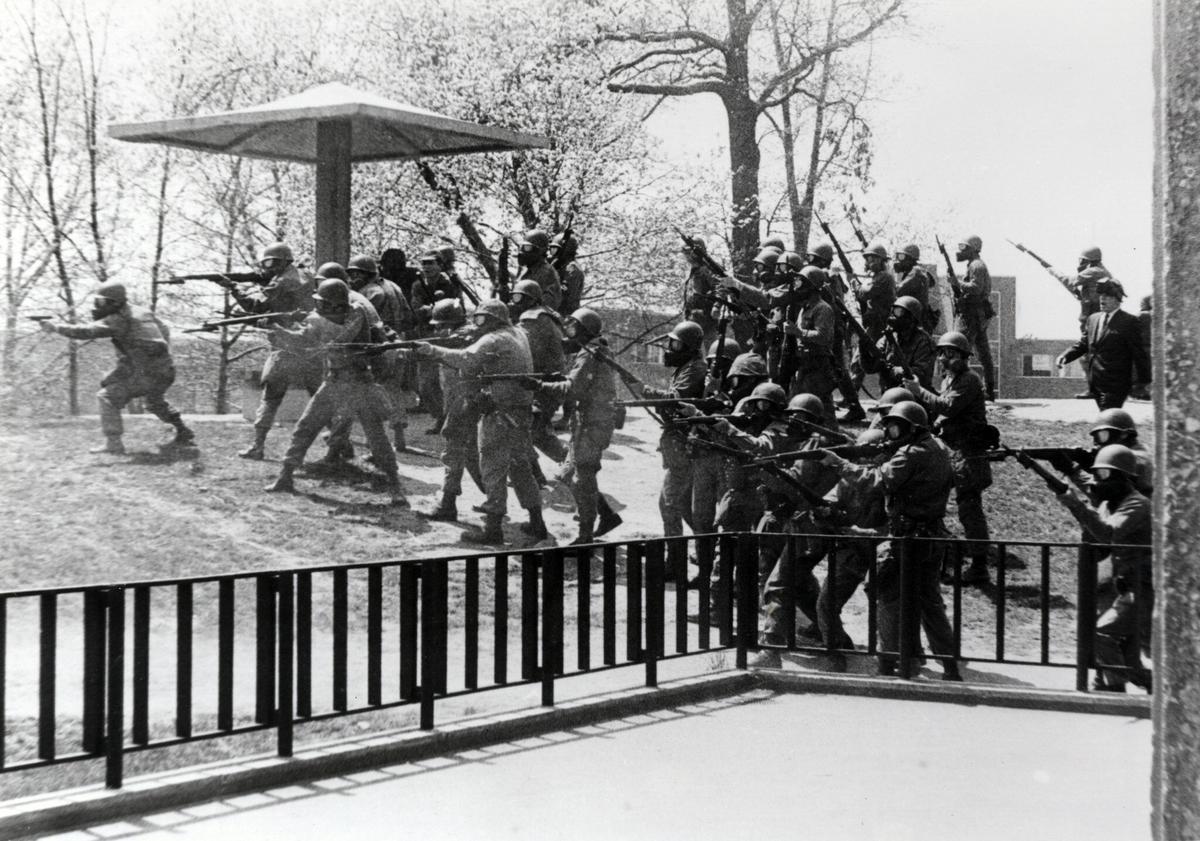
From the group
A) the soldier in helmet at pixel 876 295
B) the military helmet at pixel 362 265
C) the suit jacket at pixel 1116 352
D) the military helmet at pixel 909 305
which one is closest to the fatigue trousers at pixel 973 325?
the soldier in helmet at pixel 876 295

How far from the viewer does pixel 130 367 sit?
→ 1267cm

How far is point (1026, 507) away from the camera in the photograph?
44.7 feet

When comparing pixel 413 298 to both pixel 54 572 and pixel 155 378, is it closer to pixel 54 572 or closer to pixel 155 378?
pixel 155 378

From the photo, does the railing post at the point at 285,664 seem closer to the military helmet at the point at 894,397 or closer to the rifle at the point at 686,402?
the military helmet at the point at 894,397

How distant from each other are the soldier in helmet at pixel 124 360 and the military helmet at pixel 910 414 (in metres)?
7.54

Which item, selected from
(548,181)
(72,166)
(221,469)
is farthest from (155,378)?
(548,181)

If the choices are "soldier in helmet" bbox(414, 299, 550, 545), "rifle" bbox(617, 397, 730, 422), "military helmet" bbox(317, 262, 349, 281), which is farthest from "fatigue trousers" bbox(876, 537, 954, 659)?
"military helmet" bbox(317, 262, 349, 281)

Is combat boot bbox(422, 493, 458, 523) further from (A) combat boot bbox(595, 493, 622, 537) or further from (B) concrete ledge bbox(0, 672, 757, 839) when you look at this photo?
(B) concrete ledge bbox(0, 672, 757, 839)

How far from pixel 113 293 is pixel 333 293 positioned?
7.21 ft

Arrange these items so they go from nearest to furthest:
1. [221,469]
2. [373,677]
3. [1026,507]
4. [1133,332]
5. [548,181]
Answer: [373,677] → [1133,332] → [221,469] → [1026,507] → [548,181]

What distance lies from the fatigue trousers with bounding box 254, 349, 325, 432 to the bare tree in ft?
34.4

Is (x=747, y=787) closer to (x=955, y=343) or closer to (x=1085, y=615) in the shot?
(x=1085, y=615)

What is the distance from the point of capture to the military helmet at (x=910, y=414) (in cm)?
870

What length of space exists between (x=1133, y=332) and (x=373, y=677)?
8.22m
